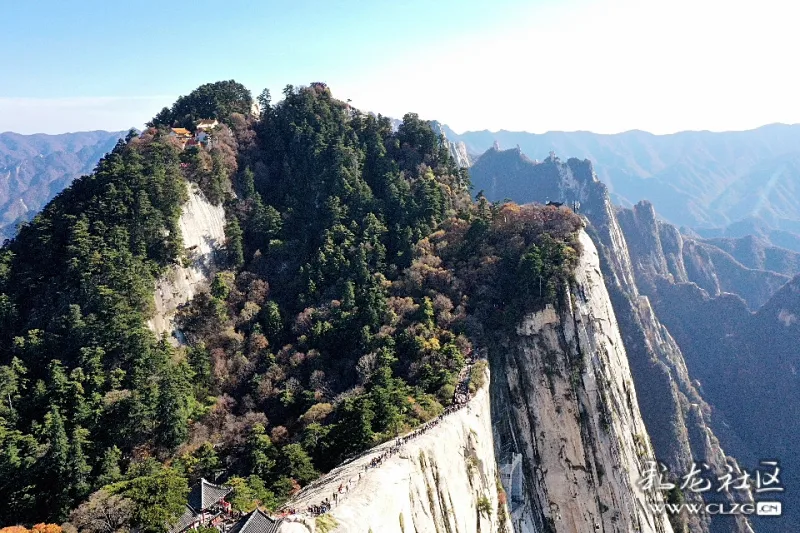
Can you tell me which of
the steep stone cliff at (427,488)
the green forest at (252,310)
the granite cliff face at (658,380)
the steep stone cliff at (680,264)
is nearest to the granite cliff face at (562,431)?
the steep stone cliff at (427,488)

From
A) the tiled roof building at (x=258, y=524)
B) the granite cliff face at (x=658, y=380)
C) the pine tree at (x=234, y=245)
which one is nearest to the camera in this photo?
the tiled roof building at (x=258, y=524)

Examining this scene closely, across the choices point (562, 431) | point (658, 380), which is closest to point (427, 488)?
point (562, 431)

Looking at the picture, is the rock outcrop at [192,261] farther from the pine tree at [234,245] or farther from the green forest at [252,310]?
the green forest at [252,310]

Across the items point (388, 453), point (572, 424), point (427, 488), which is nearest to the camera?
point (388, 453)

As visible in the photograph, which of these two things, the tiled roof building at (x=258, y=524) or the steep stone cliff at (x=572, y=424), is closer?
the tiled roof building at (x=258, y=524)

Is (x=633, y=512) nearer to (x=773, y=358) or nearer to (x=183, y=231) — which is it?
(x=183, y=231)

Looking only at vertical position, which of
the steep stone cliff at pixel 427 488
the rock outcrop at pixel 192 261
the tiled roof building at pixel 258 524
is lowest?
the steep stone cliff at pixel 427 488

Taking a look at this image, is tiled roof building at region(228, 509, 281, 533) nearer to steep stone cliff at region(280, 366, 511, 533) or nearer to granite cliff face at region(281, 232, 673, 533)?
steep stone cliff at region(280, 366, 511, 533)

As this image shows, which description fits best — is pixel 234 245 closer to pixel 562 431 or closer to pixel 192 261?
pixel 192 261
